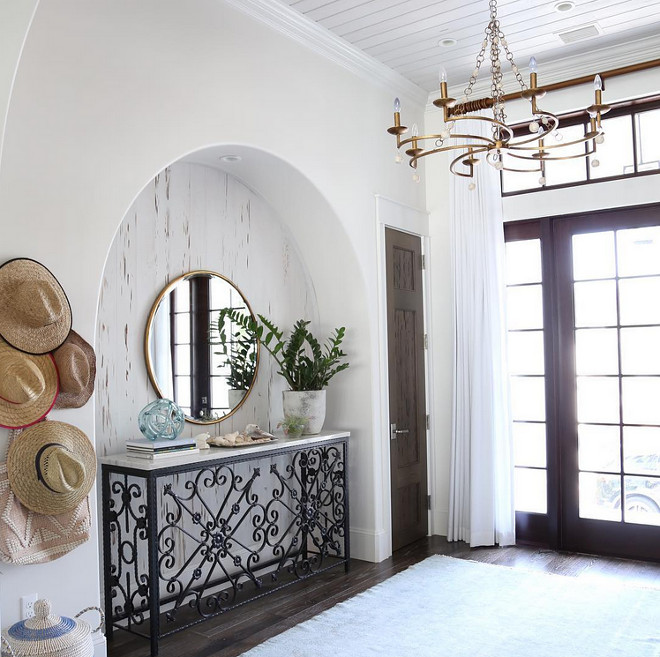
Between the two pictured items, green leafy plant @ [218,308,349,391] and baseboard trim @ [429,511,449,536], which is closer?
green leafy plant @ [218,308,349,391]

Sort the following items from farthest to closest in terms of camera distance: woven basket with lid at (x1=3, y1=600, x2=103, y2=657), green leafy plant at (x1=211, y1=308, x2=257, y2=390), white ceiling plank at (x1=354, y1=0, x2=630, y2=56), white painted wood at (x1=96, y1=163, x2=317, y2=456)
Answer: green leafy plant at (x1=211, y1=308, x2=257, y2=390) < white ceiling plank at (x1=354, y1=0, x2=630, y2=56) < white painted wood at (x1=96, y1=163, x2=317, y2=456) < woven basket with lid at (x1=3, y1=600, x2=103, y2=657)

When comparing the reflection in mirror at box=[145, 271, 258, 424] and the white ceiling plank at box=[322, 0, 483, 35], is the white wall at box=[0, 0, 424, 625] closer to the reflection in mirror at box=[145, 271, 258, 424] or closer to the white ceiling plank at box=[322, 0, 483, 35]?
the white ceiling plank at box=[322, 0, 483, 35]

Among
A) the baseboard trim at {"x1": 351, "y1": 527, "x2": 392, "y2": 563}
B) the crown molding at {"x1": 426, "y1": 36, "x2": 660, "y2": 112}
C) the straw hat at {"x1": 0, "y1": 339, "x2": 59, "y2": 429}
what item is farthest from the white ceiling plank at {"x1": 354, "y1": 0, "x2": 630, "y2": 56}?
the baseboard trim at {"x1": 351, "y1": 527, "x2": 392, "y2": 563}

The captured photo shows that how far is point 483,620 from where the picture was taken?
3.42m

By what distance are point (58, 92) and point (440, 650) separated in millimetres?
2825

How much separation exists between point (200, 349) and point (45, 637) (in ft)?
5.90

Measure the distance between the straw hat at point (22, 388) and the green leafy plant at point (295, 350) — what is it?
147cm

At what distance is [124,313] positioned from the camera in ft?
11.5

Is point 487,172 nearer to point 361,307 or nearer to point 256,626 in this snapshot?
point 361,307

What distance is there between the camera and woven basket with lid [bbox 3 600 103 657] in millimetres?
2389

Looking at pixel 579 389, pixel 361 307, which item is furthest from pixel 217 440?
pixel 579 389

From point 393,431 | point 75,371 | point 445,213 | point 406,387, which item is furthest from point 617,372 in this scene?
point 75,371

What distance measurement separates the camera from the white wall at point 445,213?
4.59 metres

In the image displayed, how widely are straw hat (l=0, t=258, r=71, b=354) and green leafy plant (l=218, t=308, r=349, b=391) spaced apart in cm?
141
